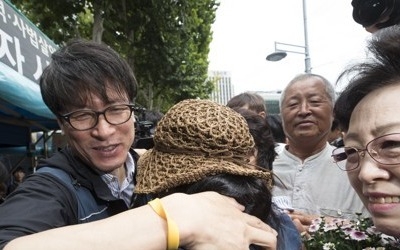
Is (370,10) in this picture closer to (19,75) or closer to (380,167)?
(380,167)

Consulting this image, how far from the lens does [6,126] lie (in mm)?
5141

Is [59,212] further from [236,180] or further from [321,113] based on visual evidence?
[321,113]

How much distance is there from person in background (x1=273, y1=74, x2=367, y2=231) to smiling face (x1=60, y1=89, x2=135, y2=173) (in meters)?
1.34

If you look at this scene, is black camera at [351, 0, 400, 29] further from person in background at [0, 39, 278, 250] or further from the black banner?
the black banner

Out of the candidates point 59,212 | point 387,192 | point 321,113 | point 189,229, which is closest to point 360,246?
point 387,192

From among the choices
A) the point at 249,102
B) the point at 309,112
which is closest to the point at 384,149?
the point at 309,112

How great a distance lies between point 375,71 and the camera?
1326 mm

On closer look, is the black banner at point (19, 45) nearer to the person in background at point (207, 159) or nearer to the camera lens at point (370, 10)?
the person in background at point (207, 159)

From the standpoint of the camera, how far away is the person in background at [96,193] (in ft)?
3.06

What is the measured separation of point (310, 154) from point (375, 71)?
5.38ft

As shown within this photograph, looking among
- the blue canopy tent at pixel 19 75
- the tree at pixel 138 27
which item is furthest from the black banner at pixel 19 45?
the tree at pixel 138 27

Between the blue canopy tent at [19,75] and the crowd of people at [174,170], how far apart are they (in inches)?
68.3

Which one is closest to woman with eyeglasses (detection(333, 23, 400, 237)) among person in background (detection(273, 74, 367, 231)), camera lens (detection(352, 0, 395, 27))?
camera lens (detection(352, 0, 395, 27))

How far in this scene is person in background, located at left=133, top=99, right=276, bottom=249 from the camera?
115 centimetres
